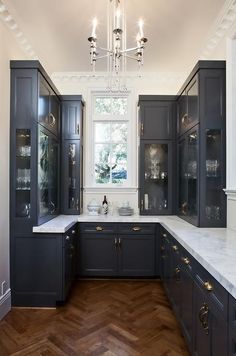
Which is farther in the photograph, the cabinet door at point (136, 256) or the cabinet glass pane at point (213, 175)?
the cabinet door at point (136, 256)

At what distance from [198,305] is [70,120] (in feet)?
10.1

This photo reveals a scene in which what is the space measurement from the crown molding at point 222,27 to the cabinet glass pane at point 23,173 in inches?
95.1

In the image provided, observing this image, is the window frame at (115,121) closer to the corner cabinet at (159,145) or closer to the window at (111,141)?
the window at (111,141)

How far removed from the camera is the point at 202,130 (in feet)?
9.36

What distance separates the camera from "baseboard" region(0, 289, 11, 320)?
8.87 feet

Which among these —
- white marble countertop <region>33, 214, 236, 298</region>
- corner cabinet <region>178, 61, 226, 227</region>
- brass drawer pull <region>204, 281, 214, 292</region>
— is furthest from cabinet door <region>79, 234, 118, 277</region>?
brass drawer pull <region>204, 281, 214, 292</region>

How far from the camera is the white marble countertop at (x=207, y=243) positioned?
142 cm

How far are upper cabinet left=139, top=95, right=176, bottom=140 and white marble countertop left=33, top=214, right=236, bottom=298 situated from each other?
1273 mm

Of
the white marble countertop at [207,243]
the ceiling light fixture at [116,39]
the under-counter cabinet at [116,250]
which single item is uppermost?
the ceiling light fixture at [116,39]

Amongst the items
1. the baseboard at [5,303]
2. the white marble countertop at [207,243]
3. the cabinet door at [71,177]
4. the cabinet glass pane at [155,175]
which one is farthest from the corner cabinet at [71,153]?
the baseboard at [5,303]

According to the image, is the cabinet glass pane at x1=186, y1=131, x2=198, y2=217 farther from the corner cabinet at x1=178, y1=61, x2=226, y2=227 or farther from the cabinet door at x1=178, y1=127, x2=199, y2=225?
the corner cabinet at x1=178, y1=61, x2=226, y2=227

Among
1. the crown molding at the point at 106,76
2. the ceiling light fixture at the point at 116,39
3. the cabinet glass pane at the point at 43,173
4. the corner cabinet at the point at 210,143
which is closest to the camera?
the ceiling light fixture at the point at 116,39

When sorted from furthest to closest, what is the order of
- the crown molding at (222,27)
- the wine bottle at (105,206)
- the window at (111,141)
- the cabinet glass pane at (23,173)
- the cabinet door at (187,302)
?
the window at (111,141) < the wine bottle at (105,206) < the cabinet glass pane at (23,173) < the crown molding at (222,27) < the cabinet door at (187,302)

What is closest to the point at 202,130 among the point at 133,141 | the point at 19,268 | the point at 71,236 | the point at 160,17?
the point at 160,17
